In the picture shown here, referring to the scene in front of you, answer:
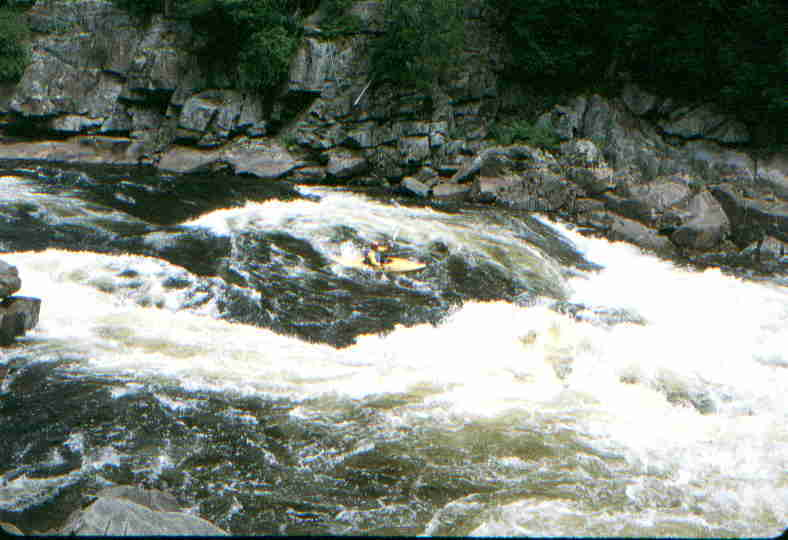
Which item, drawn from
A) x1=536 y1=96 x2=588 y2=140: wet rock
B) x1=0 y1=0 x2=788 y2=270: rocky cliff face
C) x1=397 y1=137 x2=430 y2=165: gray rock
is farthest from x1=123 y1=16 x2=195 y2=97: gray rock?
x1=536 y1=96 x2=588 y2=140: wet rock

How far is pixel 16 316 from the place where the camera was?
7.09 metres

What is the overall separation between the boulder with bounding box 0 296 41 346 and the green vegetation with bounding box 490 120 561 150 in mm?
13041

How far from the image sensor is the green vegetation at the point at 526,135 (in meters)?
17.7

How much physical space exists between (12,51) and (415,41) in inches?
457

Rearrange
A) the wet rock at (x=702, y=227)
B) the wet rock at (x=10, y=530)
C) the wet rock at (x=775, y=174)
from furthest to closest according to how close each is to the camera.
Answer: the wet rock at (x=775, y=174), the wet rock at (x=702, y=227), the wet rock at (x=10, y=530)

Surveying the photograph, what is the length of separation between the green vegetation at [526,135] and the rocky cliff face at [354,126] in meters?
0.37

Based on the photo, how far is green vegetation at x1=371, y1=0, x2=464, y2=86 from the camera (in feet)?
59.7

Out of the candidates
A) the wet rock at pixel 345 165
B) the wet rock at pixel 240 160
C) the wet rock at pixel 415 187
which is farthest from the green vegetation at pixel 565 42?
the wet rock at pixel 415 187

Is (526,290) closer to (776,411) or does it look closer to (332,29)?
(776,411)

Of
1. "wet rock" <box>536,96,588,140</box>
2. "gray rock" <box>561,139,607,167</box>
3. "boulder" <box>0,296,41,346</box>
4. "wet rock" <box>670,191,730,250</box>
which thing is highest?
"wet rock" <box>536,96,588,140</box>

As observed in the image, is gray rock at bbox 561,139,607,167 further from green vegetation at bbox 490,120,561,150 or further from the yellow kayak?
the yellow kayak

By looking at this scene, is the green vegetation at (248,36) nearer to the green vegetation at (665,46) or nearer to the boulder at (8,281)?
the green vegetation at (665,46)

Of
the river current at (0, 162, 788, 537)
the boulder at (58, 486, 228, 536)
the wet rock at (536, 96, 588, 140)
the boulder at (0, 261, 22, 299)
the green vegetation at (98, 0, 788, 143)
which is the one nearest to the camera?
the boulder at (58, 486, 228, 536)

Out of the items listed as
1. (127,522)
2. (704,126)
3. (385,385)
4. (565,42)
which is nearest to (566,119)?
(565,42)
